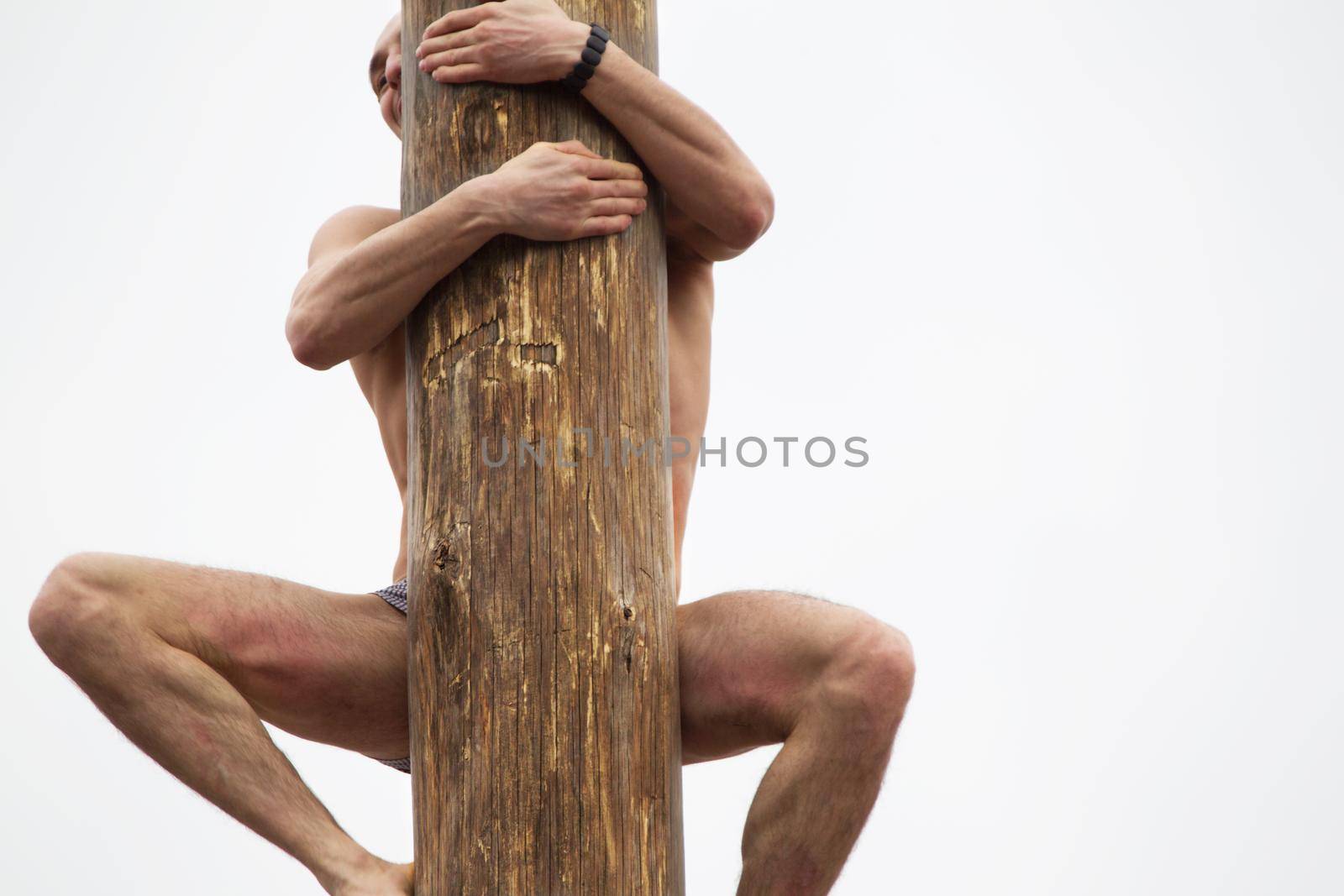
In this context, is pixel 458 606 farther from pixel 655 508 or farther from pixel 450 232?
pixel 450 232

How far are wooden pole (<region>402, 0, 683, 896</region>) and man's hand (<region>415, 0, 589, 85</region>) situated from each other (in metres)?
0.04

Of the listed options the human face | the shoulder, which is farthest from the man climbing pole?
the human face

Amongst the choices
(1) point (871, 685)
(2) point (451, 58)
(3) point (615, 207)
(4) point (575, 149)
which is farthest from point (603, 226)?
(1) point (871, 685)

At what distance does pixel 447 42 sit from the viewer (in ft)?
8.24

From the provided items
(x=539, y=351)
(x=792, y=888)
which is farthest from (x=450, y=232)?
(x=792, y=888)

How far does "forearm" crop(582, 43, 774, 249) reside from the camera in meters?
2.49

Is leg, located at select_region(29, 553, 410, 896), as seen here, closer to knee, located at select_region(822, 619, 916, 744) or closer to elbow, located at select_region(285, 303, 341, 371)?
elbow, located at select_region(285, 303, 341, 371)

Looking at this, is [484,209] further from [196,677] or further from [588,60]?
[196,677]

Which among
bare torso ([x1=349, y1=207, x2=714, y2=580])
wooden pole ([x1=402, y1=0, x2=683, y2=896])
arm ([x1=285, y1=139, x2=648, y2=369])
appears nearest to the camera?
wooden pole ([x1=402, y1=0, x2=683, y2=896])

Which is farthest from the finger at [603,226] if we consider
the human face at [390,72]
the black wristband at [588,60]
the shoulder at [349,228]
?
the human face at [390,72]

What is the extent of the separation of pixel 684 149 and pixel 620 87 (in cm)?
15

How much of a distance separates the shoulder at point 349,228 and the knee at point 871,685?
3.66ft

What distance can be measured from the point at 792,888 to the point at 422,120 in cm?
136

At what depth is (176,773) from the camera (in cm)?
237
